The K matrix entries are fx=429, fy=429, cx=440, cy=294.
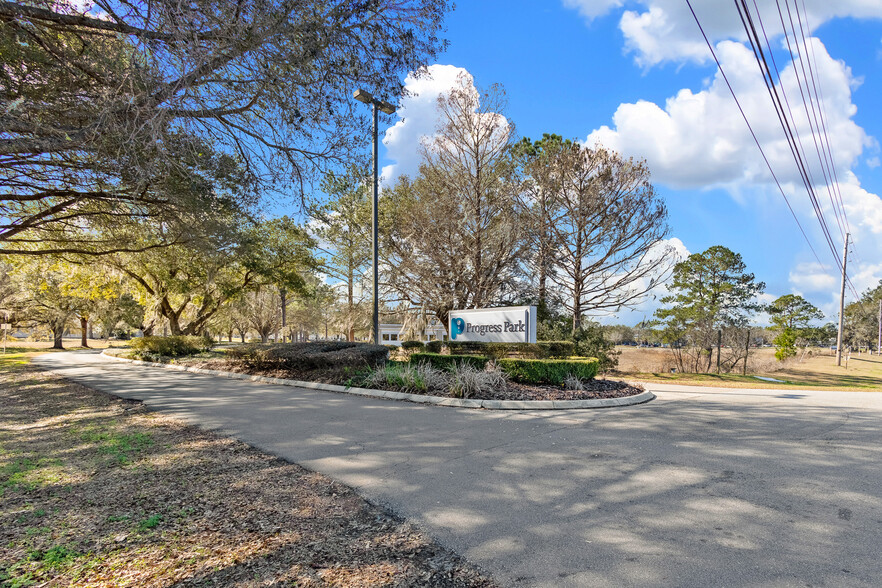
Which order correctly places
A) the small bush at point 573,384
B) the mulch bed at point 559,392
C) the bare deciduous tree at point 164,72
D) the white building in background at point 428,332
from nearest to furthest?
the bare deciduous tree at point 164,72 < the mulch bed at point 559,392 < the small bush at point 573,384 < the white building in background at point 428,332

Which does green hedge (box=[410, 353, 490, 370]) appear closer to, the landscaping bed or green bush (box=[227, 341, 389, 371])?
the landscaping bed

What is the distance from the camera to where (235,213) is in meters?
9.41

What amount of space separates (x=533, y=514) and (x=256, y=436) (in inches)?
159

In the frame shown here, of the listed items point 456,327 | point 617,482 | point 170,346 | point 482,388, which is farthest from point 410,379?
point 170,346

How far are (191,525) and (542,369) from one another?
7938mm

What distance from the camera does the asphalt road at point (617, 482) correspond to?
2.59 m

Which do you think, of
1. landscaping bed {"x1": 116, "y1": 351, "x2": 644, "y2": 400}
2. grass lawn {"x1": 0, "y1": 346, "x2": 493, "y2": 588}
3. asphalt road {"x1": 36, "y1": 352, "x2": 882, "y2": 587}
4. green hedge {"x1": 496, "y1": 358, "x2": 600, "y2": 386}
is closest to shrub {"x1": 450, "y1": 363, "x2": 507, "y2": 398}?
landscaping bed {"x1": 116, "y1": 351, "x2": 644, "y2": 400}

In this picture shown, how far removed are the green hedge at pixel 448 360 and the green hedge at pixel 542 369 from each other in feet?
1.67

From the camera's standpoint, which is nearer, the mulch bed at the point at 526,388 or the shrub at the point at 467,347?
the mulch bed at the point at 526,388

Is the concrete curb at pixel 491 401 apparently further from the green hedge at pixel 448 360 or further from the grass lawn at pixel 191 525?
the grass lawn at pixel 191 525

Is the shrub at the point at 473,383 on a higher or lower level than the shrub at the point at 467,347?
lower

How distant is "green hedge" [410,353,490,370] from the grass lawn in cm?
613

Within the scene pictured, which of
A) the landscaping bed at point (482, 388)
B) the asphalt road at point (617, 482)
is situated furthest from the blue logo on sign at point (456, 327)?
the asphalt road at point (617, 482)

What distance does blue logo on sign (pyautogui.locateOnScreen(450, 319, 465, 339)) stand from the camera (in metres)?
13.5
